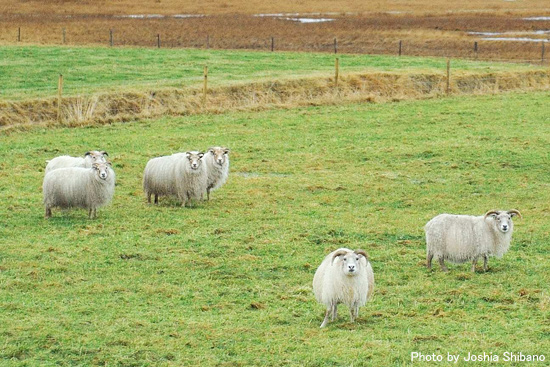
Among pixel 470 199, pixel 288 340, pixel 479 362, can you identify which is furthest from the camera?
pixel 470 199

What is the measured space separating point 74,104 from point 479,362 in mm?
23137

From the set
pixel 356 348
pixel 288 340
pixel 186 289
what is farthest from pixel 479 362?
pixel 186 289

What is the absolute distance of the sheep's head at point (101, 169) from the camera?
1841cm

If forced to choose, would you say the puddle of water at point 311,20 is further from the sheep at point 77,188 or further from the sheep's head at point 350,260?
the sheep's head at point 350,260

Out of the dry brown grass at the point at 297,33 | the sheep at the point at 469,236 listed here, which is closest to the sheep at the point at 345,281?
the sheep at the point at 469,236

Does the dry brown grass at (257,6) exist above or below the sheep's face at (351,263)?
above

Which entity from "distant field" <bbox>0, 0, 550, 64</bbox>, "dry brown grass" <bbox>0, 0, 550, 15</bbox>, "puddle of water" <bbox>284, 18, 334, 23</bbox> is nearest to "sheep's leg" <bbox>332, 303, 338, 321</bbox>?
"distant field" <bbox>0, 0, 550, 64</bbox>

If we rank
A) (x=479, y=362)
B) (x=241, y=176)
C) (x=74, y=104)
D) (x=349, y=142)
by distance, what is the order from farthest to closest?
(x=74, y=104) → (x=349, y=142) → (x=241, y=176) → (x=479, y=362)

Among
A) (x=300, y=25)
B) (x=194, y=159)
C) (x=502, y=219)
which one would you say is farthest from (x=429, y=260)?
(x=300, y=25)

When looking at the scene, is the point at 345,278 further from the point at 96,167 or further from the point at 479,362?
the point at 96,167

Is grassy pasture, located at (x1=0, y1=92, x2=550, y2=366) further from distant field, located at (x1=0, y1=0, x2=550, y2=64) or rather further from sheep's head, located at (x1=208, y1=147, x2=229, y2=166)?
distant field, located at (x1=0, y1=0, x2=550, y2=64)

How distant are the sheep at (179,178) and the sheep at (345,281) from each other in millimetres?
8118

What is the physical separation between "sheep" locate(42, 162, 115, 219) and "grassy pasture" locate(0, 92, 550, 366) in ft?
1.35

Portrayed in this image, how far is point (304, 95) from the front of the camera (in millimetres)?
36250
